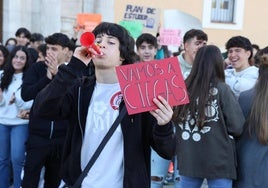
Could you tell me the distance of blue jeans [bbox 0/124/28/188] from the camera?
480 centimetres

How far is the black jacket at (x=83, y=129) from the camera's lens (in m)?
2.35

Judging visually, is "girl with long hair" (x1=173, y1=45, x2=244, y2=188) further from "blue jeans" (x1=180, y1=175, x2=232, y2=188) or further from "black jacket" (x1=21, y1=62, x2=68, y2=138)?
"black jacket" (x1=21, y1=62, x2=68, y2=138)

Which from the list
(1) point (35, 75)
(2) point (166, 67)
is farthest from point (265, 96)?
(1) point (35, 75)

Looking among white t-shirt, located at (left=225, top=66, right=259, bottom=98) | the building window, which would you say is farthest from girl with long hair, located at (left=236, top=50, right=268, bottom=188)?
the building window

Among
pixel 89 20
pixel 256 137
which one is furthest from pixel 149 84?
pixel 89 20

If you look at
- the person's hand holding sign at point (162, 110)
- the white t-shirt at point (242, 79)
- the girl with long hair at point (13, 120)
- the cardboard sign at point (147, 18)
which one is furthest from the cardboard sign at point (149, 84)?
the cardboard sign at point (147, 18)

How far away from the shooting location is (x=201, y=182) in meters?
3.72

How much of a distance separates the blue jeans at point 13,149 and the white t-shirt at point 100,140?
8.33ft

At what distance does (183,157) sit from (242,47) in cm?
143

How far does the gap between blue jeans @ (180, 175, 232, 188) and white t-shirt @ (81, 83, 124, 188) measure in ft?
4.43

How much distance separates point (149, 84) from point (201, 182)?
175cm

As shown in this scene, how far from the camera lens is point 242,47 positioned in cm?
447

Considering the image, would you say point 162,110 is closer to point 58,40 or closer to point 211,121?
point 211,121

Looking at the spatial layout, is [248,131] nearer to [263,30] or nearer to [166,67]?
[166,67]
